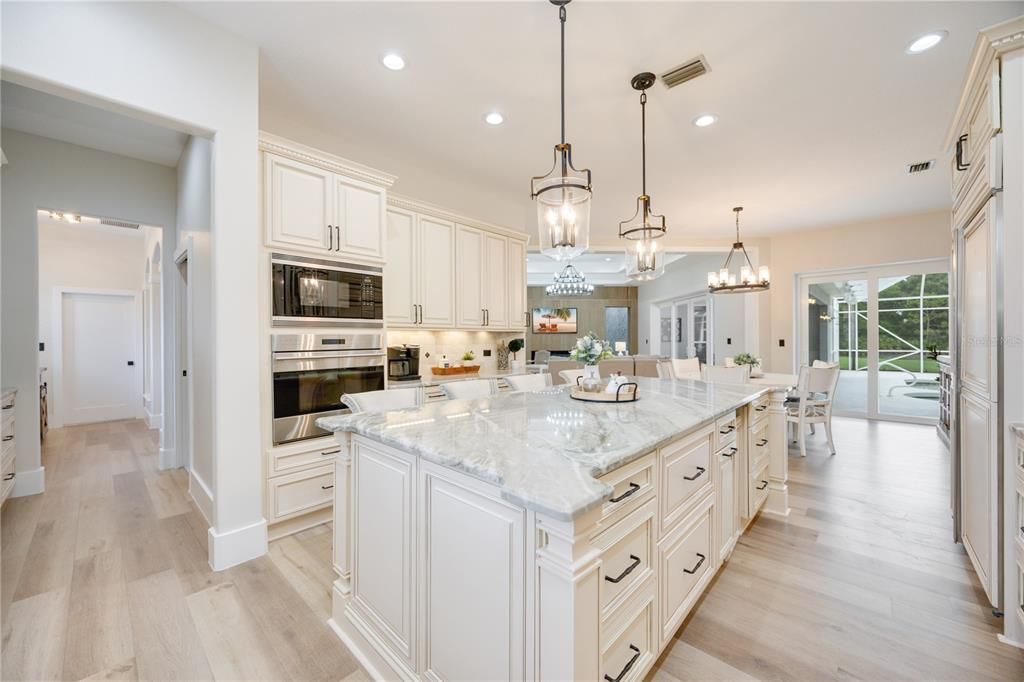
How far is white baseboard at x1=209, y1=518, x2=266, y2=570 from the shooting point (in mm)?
2214

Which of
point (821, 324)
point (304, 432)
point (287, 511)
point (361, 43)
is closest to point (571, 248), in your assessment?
point (361, 43)

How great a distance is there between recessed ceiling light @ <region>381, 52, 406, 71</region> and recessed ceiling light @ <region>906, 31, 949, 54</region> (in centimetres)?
290

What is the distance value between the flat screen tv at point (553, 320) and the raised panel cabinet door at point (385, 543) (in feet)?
35.0

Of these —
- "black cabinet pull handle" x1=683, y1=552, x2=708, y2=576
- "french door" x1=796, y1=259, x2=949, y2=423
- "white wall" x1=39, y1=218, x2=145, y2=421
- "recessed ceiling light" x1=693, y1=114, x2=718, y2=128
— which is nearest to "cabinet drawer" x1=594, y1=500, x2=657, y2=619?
"black cabinet pull handle" x1=683, y1=552, x2=708, y2=576

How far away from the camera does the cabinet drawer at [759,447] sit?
2522 mm

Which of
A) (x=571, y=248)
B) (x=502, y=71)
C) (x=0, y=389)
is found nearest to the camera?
(x=571, y=248)

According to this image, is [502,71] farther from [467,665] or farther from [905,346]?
[905,346]

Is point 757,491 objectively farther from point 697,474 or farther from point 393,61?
point 393,61

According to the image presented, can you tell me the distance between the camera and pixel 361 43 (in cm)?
232

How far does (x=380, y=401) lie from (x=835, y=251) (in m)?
7.10

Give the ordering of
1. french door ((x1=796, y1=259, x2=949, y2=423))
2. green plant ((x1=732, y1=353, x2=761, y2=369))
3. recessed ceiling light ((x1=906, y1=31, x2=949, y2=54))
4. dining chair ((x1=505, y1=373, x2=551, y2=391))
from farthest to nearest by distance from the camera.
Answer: french door ((x1=796, y1=259, x2=949, y2=423)) → green plant ((x1=732, y1=353, x2=761, y2=369)) → dining chair ((x1=505, y1=373, x2=551, y2=391)) → recessed ceiling light ((x1=906, y1=31, x2=949, y2=54))

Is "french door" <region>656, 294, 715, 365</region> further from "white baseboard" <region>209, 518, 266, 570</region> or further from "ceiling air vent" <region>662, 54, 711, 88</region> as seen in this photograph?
"white baseboard" <region>209, 518, 266, 570</region>

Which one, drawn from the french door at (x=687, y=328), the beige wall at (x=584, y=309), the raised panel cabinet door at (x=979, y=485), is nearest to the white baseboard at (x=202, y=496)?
the raised panel cabinet door at (x=979, y=485)

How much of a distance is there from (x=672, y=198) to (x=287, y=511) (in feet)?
16.0
